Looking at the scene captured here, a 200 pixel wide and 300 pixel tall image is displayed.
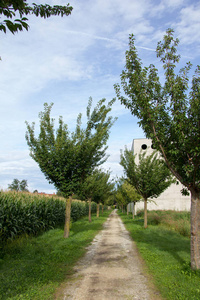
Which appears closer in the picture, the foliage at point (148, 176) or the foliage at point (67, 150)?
the foliage at point (67, 150)

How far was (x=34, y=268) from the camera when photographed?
666 centimetres

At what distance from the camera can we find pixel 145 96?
7621 mm

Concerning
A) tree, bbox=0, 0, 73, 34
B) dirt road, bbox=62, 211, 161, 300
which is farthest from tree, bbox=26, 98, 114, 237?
tree, bbox=0, 0, 73, 34

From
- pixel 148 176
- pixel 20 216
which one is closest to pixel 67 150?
pixel 20 216

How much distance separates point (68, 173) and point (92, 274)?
7.04 meters

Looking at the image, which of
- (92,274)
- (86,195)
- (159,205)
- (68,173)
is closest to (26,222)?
(68,173)

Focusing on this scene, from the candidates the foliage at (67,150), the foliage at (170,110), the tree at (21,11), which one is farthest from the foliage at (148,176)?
the tree at (21,11)

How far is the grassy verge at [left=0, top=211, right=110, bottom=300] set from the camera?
506 cm

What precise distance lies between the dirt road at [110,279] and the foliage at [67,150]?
4.65m

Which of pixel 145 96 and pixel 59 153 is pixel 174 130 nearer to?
pixel 145 96

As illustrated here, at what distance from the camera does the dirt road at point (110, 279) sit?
197 inches

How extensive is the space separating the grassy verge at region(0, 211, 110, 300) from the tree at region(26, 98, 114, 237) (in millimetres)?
3438

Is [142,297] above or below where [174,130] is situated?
below

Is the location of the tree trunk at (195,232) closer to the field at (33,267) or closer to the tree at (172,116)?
the tree at (172,116)
